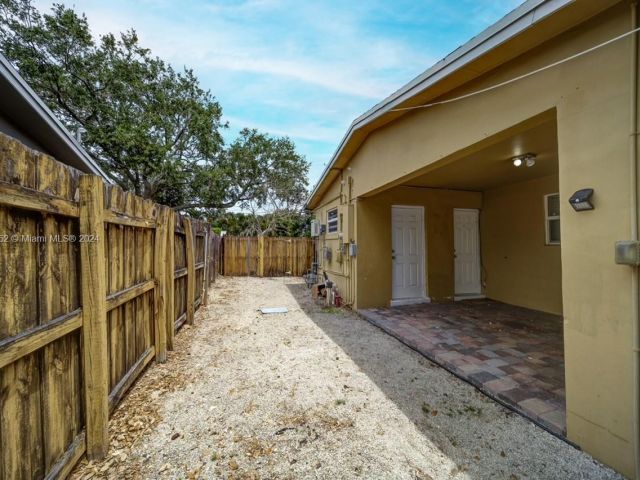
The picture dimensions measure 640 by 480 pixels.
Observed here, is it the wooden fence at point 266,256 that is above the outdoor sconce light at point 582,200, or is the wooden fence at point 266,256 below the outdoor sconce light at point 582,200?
below

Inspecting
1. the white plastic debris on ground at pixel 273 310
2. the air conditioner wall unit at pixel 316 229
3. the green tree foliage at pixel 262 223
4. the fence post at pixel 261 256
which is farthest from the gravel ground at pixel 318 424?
the green tree foliage at pixel 262 223

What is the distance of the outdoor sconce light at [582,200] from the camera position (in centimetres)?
196

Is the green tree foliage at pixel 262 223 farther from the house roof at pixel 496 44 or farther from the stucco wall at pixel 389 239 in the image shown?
the house roof at pixel 496 44

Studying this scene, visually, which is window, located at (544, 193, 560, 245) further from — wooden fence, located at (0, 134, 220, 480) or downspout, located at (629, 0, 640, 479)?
Result: wooden fence, located at (0, 134, 220, 480)

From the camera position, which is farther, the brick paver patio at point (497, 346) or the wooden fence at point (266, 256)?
the wooden fence at point (266, 256)

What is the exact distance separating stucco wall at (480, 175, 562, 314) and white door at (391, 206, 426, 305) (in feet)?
5.92

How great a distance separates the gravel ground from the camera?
6.20ft

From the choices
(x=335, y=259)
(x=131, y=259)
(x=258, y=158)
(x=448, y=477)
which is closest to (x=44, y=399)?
(x=131, y=259)

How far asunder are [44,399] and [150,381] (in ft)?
5.28

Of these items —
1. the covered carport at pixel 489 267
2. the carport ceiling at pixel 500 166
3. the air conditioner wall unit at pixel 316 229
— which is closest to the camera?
the covered carport at pixel 489 267

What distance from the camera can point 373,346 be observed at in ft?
13.6

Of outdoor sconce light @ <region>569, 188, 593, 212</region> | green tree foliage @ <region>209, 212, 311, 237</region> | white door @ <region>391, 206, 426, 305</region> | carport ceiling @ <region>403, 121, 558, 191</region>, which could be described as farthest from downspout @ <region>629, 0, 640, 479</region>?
green tree foliage @ <region>209, 212, 311, 237</region>

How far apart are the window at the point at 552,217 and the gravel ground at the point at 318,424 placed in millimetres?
4052

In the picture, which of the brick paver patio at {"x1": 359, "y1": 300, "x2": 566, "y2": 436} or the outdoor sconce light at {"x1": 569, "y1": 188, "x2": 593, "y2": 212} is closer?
the outdoor sconce light at {"x1": 569, "y1": 188, "x2": 593, "y2": 212}
